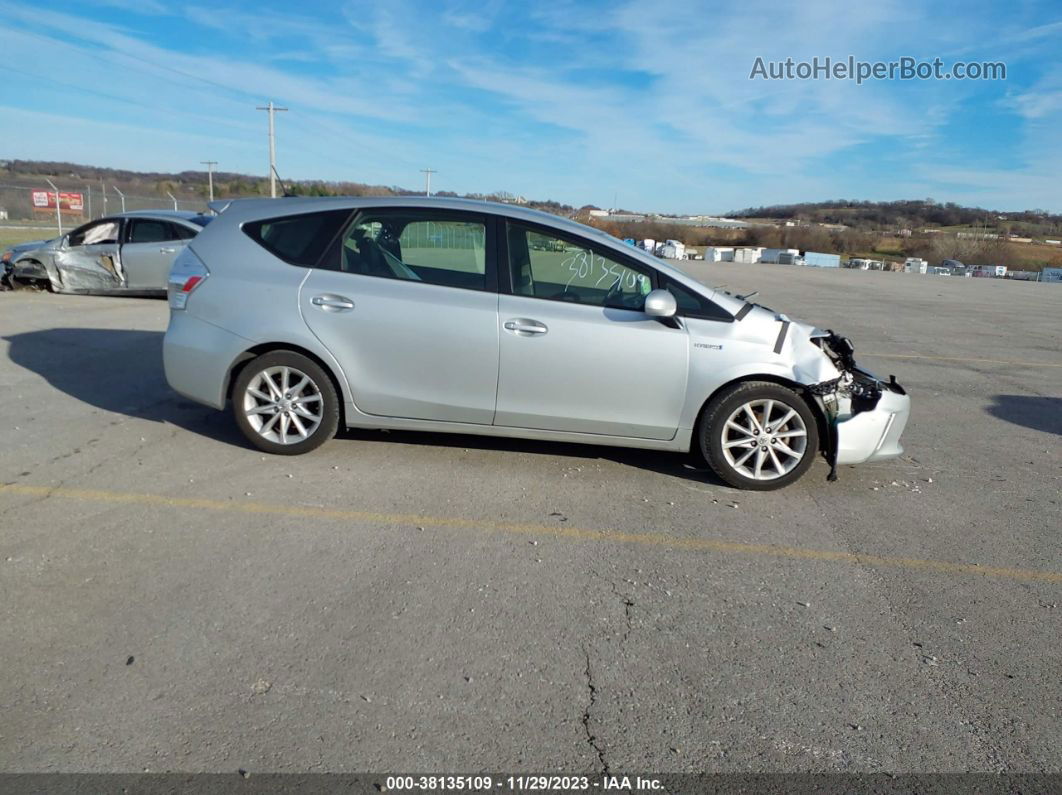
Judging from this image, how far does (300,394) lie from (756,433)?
307 cm

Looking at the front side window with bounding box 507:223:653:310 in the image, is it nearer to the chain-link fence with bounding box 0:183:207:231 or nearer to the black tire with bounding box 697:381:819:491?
the black tire with bounding box 697:381:819:491

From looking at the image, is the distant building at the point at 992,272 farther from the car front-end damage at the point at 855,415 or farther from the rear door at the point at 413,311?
the rear door at the point at 413,311

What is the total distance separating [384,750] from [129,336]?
8479 millimetres

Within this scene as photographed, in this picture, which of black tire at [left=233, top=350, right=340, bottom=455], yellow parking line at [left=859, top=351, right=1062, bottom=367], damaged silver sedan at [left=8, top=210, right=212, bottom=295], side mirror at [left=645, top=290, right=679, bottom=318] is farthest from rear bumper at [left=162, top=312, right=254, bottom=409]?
yellow parking line at [left=859, top=351, right=1062, bottom=367]

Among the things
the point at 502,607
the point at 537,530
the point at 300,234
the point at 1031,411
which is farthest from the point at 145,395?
the point at 1031,411

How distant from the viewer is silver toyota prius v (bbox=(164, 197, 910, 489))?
16.9ft

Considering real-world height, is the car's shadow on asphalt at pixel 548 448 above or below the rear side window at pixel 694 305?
below

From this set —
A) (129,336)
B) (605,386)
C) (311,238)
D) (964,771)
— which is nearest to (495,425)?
(605,386)

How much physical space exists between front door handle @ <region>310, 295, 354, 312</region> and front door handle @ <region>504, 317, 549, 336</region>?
1.07m

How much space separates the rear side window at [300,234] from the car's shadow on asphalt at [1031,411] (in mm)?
6599

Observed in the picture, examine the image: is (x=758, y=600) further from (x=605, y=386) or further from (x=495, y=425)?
(x=495, y=425)

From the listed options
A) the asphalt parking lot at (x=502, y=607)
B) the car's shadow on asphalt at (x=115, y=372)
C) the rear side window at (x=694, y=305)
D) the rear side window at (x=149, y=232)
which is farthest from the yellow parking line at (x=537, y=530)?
the rear side window at (x=149, y=232)

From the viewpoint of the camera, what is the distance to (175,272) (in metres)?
5.57

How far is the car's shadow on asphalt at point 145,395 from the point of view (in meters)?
5.86
